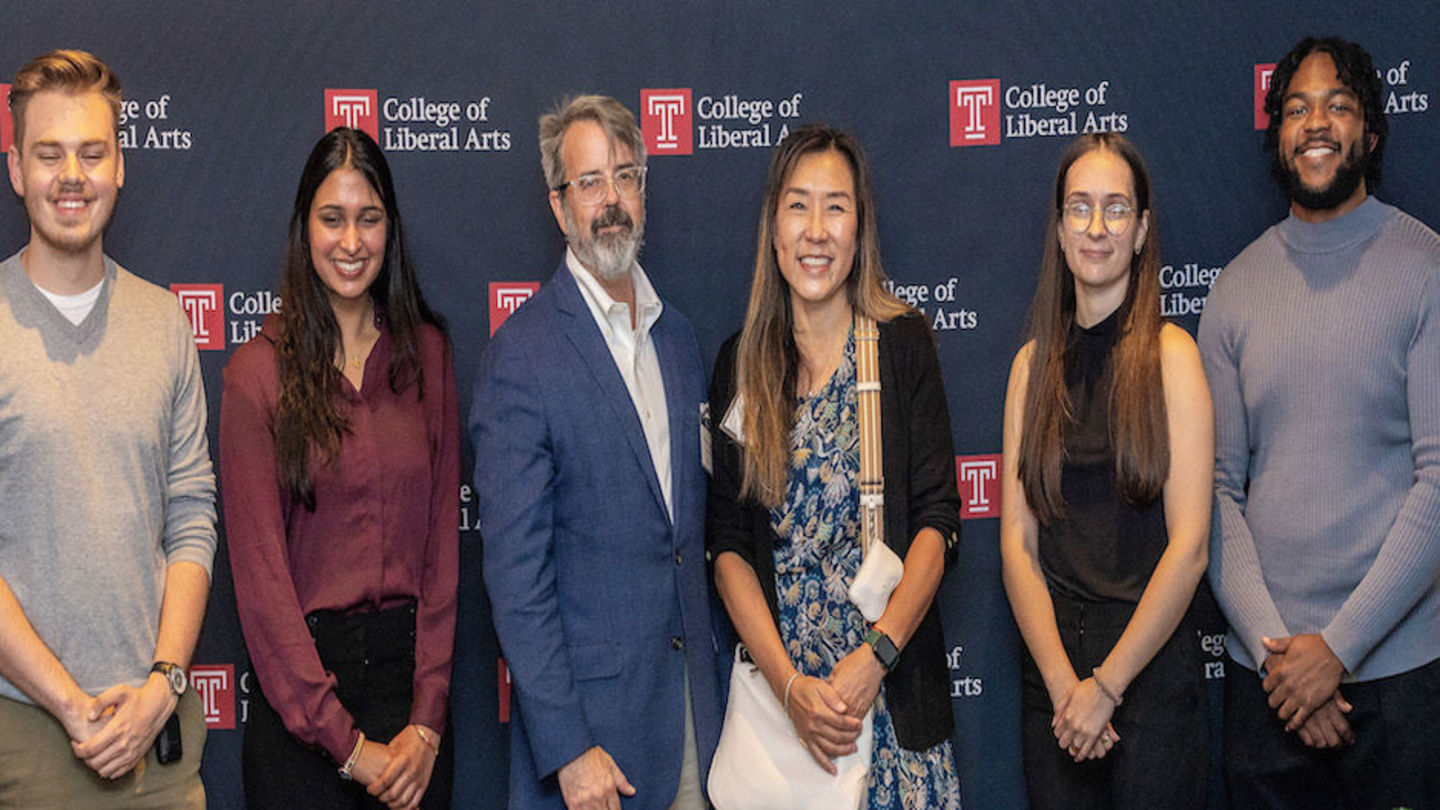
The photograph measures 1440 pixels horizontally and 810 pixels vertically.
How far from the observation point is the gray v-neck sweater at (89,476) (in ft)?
8.04

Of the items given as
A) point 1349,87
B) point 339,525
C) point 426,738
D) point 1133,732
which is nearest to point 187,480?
point 339,525

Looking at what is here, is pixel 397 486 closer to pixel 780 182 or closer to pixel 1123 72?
pixel 780 182

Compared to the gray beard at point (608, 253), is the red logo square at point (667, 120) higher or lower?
higher

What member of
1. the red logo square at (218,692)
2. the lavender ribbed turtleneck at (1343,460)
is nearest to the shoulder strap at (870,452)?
the lavender ribbed turtleneck at (1343,460)

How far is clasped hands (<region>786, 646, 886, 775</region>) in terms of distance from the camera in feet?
8.16

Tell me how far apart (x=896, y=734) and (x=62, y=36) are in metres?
2.71

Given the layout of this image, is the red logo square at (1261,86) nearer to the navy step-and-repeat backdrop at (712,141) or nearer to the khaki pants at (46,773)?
the navy step-and-repeat backdrop at (712,141)

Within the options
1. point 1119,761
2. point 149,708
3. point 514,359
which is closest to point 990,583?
point 1119,761

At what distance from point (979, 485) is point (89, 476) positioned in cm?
220

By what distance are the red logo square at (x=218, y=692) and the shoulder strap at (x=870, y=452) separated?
5.95ft

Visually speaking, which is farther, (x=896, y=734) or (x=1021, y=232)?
(x=1021, y=232)

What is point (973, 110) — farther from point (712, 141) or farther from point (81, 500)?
→ point (81, 500)

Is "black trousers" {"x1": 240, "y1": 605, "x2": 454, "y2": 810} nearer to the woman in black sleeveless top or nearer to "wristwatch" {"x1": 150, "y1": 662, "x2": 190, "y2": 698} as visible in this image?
"wristwatch" {"x1": 150, "y1": 662, "x2": 190, "y2": 698}

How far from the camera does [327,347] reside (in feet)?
8.79
